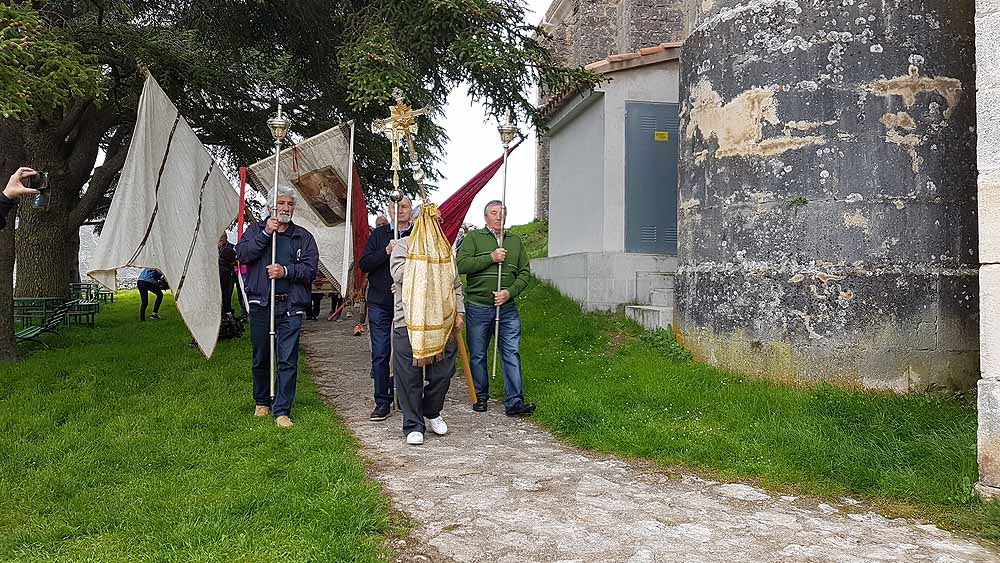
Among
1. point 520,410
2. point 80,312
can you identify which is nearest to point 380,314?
point 520,410

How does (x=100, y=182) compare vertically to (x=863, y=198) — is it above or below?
above

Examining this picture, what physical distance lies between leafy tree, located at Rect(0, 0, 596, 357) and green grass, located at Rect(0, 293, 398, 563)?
2408 mm

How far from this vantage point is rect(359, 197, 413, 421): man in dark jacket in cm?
691

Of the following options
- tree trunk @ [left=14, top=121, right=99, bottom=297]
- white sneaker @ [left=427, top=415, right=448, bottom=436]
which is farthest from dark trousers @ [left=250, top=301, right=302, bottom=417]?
tree trunk @ [left=14, top=121, right=99, bottom=297]

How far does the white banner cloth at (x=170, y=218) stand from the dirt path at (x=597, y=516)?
2.62 metres

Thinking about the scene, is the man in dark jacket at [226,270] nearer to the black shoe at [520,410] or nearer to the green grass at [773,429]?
the green grass at [773,429]

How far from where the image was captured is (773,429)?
581 cm

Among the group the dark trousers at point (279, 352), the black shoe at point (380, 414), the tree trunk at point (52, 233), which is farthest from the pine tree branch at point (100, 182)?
the black shoe at point (380, 414)

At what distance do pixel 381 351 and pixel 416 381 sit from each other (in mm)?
901

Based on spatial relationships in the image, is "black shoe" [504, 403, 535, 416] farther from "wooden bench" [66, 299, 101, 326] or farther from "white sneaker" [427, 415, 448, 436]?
"wooden bench" [66, 299, 101, 326]

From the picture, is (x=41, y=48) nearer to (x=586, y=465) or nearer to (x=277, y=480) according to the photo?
(x=277, y=480)

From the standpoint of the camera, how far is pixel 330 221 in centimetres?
895

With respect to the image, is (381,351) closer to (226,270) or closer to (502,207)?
(502,207)

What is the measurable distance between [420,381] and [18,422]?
3194mm
